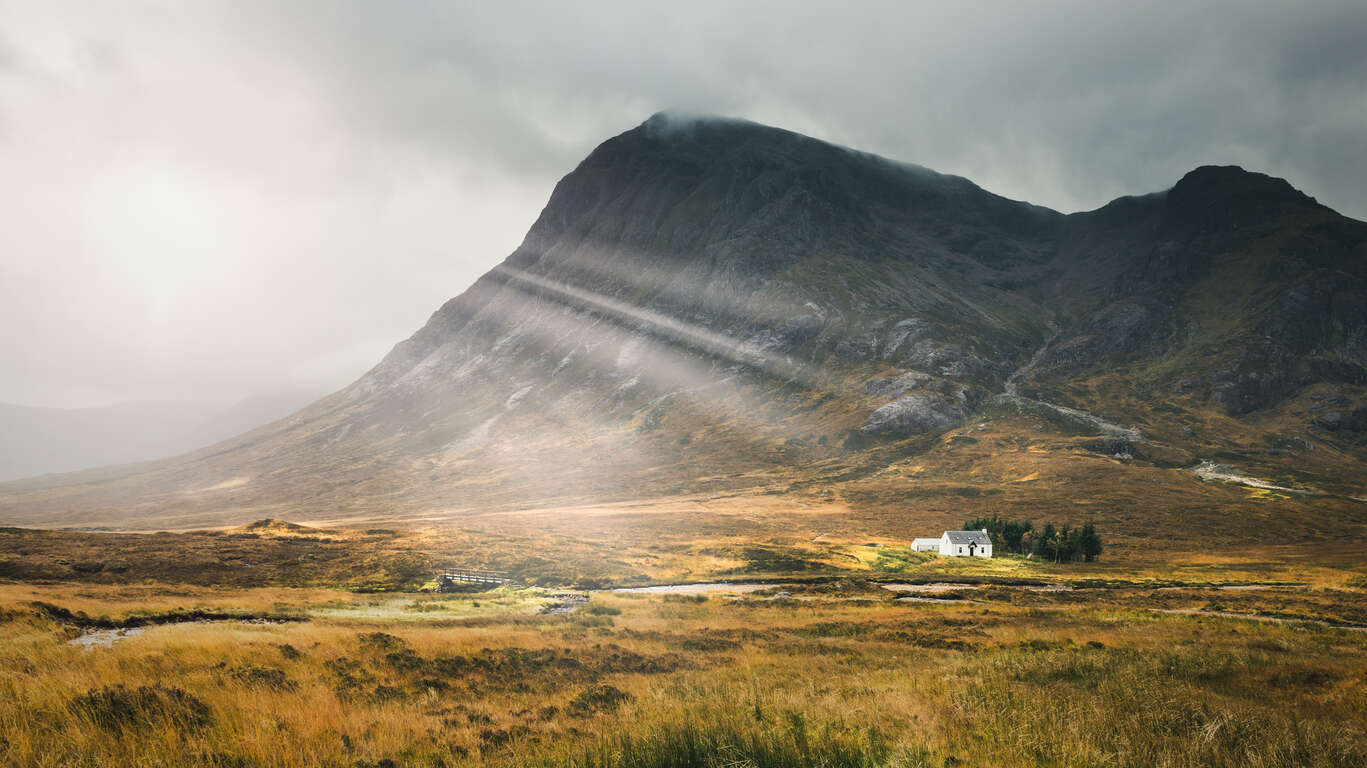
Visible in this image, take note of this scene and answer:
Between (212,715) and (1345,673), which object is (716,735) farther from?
(1345,673)

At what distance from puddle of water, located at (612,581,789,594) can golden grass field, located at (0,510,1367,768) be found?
918cm

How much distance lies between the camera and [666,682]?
42.9 feet

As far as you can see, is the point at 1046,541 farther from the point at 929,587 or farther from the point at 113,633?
the point at 113,633

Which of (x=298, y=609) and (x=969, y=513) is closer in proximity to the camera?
(x=298, y=609)

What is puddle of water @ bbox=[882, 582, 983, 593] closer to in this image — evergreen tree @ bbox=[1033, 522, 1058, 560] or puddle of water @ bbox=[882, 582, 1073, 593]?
puddle of water @ bbox=[882, 582, 1073, 593]

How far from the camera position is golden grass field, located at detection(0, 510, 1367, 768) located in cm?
669

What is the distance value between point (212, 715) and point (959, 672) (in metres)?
14.1

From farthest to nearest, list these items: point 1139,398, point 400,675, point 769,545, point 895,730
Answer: point 1139,398, point 769,545, point 400,675, point 895,730

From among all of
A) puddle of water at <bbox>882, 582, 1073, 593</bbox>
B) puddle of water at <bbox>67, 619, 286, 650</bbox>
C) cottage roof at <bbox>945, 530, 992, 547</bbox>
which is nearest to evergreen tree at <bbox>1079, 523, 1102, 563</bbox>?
cottage roof at <bbox>945, 530, 992, 547</bbox>

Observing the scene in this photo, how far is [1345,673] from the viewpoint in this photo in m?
13.1

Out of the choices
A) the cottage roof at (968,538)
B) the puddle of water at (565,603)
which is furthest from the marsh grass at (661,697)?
the cottage roof at (968,538)

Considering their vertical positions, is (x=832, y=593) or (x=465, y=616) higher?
(x=465, y=616)

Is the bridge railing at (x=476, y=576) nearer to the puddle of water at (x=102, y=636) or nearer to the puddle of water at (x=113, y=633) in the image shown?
the puddle of water at (x=113, y=633)

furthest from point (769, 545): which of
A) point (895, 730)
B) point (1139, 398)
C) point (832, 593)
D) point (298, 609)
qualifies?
point (1139, 398)
